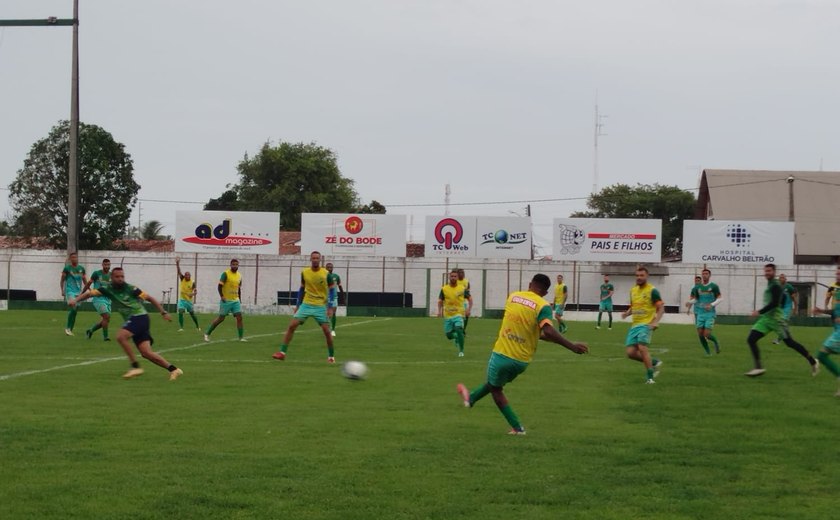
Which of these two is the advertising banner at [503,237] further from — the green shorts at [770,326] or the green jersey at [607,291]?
the green shorts at [770,326]

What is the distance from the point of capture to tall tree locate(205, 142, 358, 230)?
304 feet

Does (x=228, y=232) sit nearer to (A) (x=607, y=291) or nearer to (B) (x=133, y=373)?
(A) (x=607, y=291)

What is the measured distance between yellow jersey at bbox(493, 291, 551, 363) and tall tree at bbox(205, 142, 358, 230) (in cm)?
8116

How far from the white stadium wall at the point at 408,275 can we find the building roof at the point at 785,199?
11809 mm

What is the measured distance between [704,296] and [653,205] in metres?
72.9

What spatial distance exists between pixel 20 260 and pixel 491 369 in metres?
56.1

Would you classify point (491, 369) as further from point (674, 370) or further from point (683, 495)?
point (674, 370)

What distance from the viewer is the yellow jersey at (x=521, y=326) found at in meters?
11.3

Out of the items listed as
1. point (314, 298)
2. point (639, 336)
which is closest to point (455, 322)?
point (314, 298)

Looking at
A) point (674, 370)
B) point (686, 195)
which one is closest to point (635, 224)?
point (674, 370)

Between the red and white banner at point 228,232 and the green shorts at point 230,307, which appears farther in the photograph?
the red and white banner at point 228,232

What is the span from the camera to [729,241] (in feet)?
182

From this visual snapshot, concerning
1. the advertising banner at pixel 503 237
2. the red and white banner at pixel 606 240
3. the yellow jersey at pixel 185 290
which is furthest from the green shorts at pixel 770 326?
the advertising banner at pixel 503 237

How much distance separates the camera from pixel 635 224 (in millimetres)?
55688
